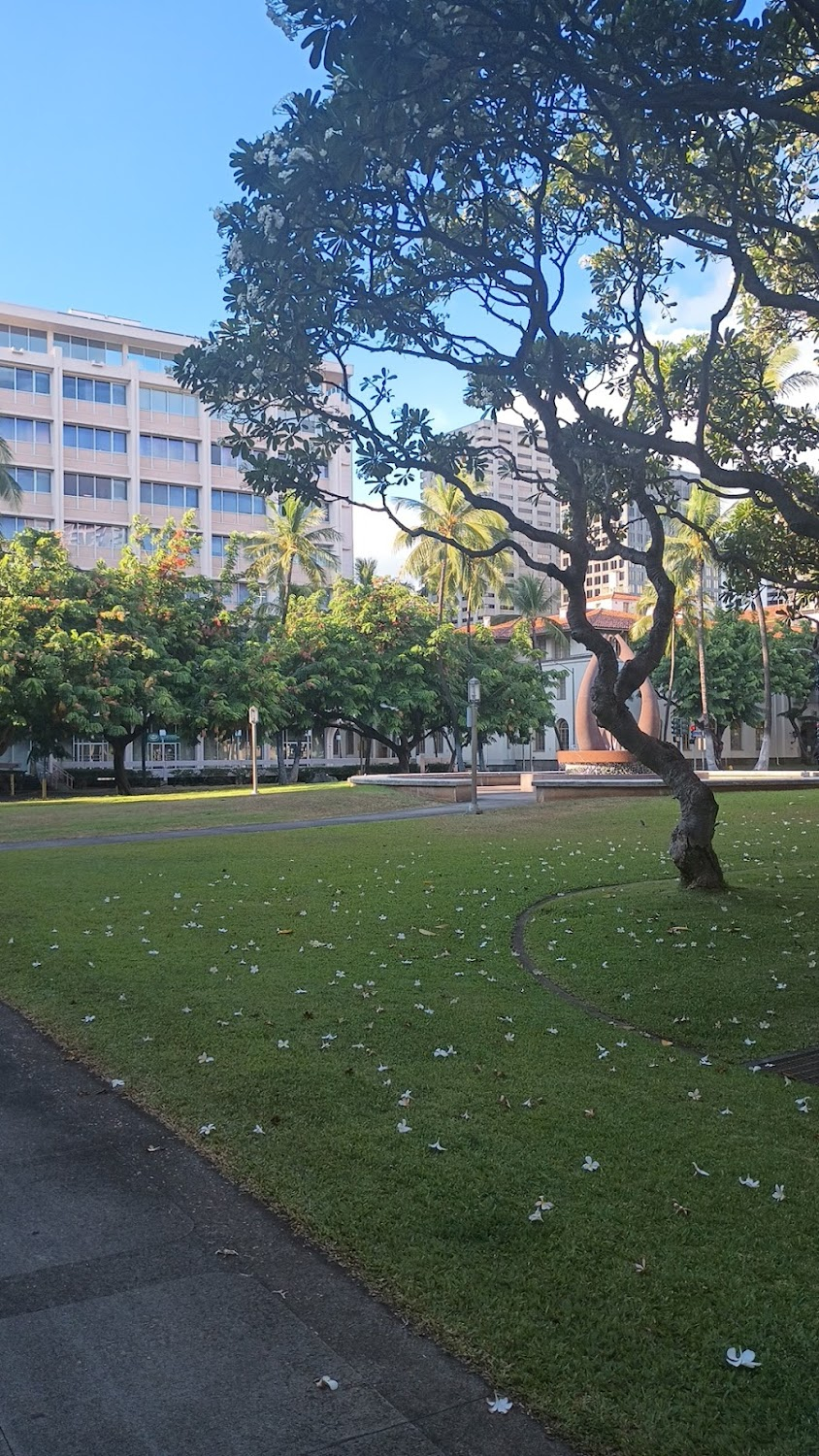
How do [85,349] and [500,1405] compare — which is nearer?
[500,1405]

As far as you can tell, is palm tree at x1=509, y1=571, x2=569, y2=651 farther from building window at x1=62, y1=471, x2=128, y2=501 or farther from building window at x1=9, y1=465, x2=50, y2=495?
building window at x1=9, y1=465, x2=50, y2=495

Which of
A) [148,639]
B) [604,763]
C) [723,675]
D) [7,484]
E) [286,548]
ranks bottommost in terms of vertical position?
[604,763]

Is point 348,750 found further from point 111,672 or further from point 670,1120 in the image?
point 670,1120

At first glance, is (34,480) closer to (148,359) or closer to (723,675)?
(148,359)

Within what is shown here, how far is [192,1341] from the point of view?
11.7 ft

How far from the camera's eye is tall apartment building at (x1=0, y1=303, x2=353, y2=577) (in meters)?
64.2

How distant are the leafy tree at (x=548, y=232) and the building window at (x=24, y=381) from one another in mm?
58494

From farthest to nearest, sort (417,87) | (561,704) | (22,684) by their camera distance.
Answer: (561,704), (22,684), (417,87)

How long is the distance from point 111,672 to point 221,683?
15.4 ft

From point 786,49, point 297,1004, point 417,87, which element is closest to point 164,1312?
point 297,1004

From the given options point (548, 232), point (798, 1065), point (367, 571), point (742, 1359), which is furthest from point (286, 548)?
point (742, 1359)

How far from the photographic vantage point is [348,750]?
74875mm

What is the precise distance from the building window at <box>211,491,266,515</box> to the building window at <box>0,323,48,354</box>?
12788mm

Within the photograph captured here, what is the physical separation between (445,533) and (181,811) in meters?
22.3
